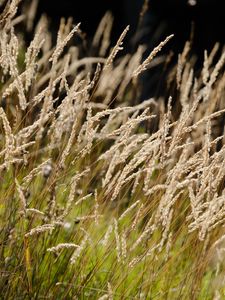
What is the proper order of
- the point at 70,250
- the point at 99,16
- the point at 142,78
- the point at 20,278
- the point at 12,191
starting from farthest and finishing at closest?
the point at 99,16 → the point at 142,78 → the point at 70,250 → the point at 12,191 → the point at 20,278

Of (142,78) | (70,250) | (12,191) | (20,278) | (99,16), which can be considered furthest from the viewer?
(99,16)

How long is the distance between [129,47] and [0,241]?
4.81 meters

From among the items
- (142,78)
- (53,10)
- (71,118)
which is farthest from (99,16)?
(71,118)

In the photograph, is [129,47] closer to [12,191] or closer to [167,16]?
[167,16]

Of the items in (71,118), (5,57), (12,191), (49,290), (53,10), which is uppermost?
(53,10)

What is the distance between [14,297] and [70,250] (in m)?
0.35

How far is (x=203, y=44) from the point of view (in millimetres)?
6984

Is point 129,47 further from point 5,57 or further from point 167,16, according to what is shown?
point 5,57

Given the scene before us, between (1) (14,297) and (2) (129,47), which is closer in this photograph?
(1) (14,297)

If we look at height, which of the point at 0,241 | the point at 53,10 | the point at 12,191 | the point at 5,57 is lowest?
the point at 0,241

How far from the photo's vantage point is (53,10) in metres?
7.17

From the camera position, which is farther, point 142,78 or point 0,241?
point 142,78

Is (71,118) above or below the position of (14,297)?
above

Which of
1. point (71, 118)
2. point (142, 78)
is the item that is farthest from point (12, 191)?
point (142, 78)
